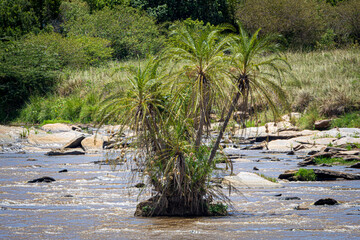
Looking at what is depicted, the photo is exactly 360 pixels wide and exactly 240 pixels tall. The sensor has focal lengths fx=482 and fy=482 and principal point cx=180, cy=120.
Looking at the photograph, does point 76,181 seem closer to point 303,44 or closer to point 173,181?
point 173,181

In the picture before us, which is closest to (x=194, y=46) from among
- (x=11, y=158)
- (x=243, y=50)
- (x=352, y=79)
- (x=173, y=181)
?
(x=243, y=50)

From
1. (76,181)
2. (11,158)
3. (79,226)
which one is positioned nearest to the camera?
(79,226)

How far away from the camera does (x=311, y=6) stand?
44.4 metres

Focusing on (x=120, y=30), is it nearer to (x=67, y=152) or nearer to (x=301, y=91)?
(x=301, y=91)

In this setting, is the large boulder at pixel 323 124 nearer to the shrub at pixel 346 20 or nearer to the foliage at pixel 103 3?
the shrub at pixel 346 20

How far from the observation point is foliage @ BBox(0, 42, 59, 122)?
3650cm

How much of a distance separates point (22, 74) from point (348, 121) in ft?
78.2

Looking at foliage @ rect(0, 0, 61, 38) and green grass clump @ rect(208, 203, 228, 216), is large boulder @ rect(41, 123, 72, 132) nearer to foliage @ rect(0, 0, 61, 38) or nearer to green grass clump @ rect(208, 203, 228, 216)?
foliage @ rect(0, 0, 61, 38)

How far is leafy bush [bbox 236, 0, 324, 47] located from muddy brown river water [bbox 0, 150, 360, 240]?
3126 centimetres

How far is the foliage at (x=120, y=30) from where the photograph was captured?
46.2 m

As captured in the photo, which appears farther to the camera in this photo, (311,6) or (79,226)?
(311,6)

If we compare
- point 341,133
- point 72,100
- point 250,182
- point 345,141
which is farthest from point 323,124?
point 72,100

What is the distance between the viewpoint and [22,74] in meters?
36.2

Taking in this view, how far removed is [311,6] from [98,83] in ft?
70.7
